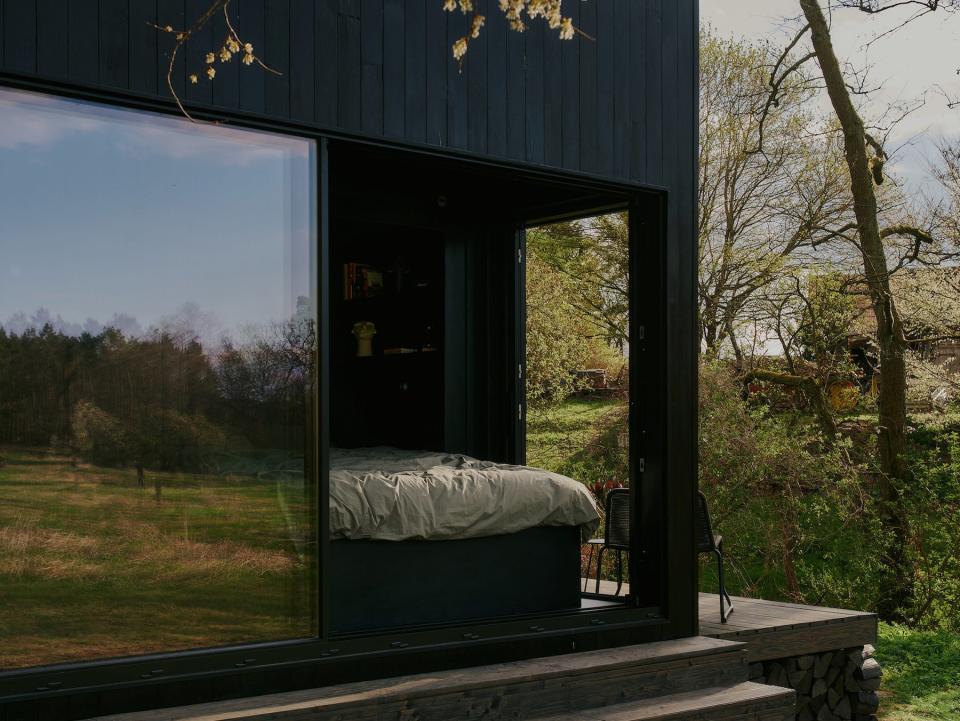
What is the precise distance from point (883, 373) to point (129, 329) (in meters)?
10.3

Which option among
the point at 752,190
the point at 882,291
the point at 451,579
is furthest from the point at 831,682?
the point at 752,190

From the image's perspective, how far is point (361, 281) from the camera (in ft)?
25.2

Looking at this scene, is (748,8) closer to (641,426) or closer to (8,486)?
(641,426)

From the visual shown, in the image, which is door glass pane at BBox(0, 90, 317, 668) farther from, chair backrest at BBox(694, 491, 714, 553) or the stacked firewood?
the stacked firewood

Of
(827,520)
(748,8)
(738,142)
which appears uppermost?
(748,8)

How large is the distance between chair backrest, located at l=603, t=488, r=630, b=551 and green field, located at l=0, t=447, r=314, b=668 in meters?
2.41

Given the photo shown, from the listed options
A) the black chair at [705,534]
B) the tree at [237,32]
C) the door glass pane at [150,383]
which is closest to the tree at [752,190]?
the black chair at [705,534]

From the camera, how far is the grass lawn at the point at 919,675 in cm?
768

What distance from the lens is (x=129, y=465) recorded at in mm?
3939

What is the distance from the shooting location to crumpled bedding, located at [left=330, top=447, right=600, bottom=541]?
4934mm

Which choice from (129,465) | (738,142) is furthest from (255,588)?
(738,142)

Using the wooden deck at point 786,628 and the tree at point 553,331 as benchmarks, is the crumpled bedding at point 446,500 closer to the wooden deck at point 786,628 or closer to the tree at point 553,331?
the wooden deck at point 786,628

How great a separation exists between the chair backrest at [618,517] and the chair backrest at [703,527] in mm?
468

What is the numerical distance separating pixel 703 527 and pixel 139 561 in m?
3.13
